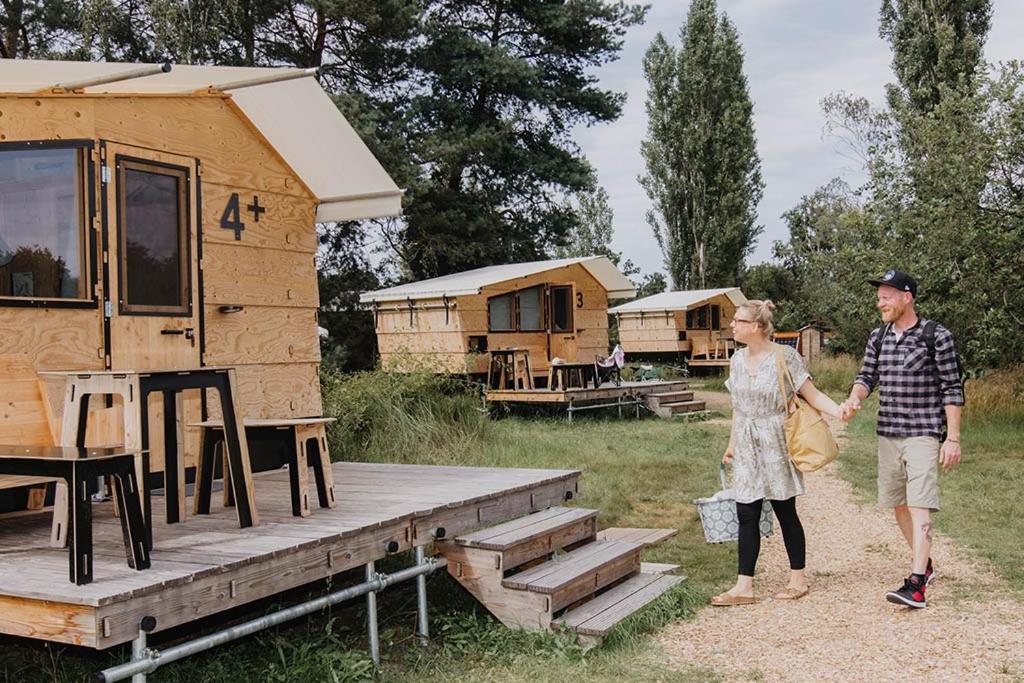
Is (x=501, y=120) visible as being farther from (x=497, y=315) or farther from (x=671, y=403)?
(x=671, y=403)

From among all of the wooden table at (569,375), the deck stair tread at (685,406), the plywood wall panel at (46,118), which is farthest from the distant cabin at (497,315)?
the plywood wall panel at (46,118)

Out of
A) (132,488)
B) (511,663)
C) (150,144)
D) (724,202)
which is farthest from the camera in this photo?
(724,202)

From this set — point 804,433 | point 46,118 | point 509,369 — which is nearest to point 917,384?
point 804,433

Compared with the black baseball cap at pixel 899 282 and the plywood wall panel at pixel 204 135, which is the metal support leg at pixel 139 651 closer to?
the plywood wall panel at pixel 204 135

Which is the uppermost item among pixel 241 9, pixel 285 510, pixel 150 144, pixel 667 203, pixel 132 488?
pixel 241 9

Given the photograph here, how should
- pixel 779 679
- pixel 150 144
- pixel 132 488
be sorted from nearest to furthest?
pixel 132 488 → pixel 779 679 → pixel 150 144

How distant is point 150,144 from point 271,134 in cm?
95

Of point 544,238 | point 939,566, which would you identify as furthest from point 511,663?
point 544,238

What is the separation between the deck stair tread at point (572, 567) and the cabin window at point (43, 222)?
2785 millimetres

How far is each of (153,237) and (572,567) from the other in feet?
9.97

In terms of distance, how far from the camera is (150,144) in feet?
18.4

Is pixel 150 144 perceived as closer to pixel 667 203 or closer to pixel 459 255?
pixel 459 255

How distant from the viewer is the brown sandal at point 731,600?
17.3ft

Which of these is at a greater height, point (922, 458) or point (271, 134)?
point (271, 134)
